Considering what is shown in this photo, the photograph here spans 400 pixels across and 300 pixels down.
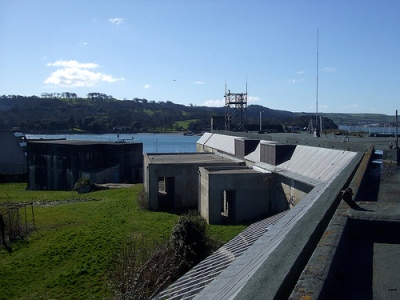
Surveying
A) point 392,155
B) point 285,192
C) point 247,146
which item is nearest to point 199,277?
point 392,155

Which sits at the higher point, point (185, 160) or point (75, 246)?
point (185, 160)

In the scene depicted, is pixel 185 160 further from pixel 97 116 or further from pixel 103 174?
pixel 97 116

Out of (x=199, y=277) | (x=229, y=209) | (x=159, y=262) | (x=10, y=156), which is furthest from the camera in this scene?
(x=10, y=156)

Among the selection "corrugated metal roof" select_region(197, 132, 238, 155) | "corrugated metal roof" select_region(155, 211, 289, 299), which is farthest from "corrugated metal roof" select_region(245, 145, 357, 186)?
"corrugated metal roof" select_region(197, 132, 238, 155)

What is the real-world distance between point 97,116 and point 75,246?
127 metres

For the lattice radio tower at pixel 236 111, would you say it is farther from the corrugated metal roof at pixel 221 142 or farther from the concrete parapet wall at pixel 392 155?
the concrete parapet wall at pixel 392 155

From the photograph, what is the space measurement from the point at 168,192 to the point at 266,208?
6.06 m

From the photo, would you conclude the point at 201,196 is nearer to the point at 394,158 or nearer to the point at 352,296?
the point at 394,158

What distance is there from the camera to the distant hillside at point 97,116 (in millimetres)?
119500

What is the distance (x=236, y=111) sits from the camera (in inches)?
1779

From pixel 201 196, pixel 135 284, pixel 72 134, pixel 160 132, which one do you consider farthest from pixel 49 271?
pixel 160 132

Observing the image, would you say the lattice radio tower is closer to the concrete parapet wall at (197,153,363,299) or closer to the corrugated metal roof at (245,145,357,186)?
the corrugated metal roof at (245,145,357,186)

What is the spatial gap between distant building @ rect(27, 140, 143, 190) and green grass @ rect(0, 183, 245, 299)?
11.7 meters

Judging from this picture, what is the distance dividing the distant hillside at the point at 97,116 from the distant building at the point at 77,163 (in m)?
75.8
